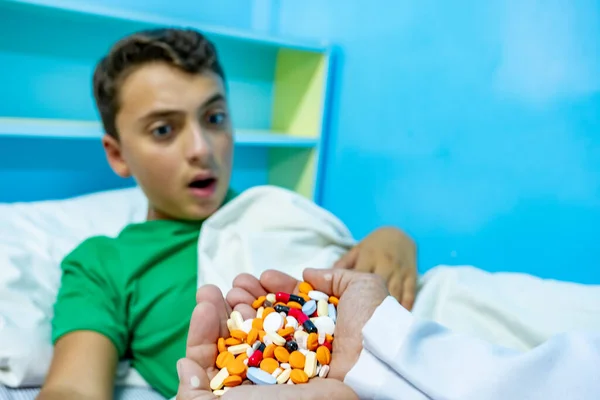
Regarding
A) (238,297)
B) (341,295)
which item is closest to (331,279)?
(341,295)

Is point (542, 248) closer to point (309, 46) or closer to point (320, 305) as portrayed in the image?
point (320, 305)

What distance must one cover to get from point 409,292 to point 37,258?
71 centimetres

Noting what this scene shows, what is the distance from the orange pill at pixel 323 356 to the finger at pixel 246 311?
0.11 meters

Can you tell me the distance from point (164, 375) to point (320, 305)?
0.33m

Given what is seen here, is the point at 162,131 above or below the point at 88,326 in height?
above

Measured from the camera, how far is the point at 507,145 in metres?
1.10

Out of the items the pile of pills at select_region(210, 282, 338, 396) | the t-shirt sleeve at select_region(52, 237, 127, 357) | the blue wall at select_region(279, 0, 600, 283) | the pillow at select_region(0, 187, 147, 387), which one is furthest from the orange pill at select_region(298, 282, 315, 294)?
the blue wall at select_region(279, 0, 600, 283)

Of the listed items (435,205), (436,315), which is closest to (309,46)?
(435,205)

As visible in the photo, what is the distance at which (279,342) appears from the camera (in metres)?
0.54

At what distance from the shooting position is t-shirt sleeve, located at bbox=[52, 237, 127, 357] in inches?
27.6

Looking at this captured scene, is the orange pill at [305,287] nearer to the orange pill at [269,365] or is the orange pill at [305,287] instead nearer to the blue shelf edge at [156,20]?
the orange pill at [269,365]

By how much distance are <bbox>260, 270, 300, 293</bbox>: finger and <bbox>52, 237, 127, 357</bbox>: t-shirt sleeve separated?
0.85ft

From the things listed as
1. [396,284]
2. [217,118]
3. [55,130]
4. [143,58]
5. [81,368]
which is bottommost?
[81,368]

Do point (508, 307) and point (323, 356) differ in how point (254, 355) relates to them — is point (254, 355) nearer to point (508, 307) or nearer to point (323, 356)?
point (323, 356)
